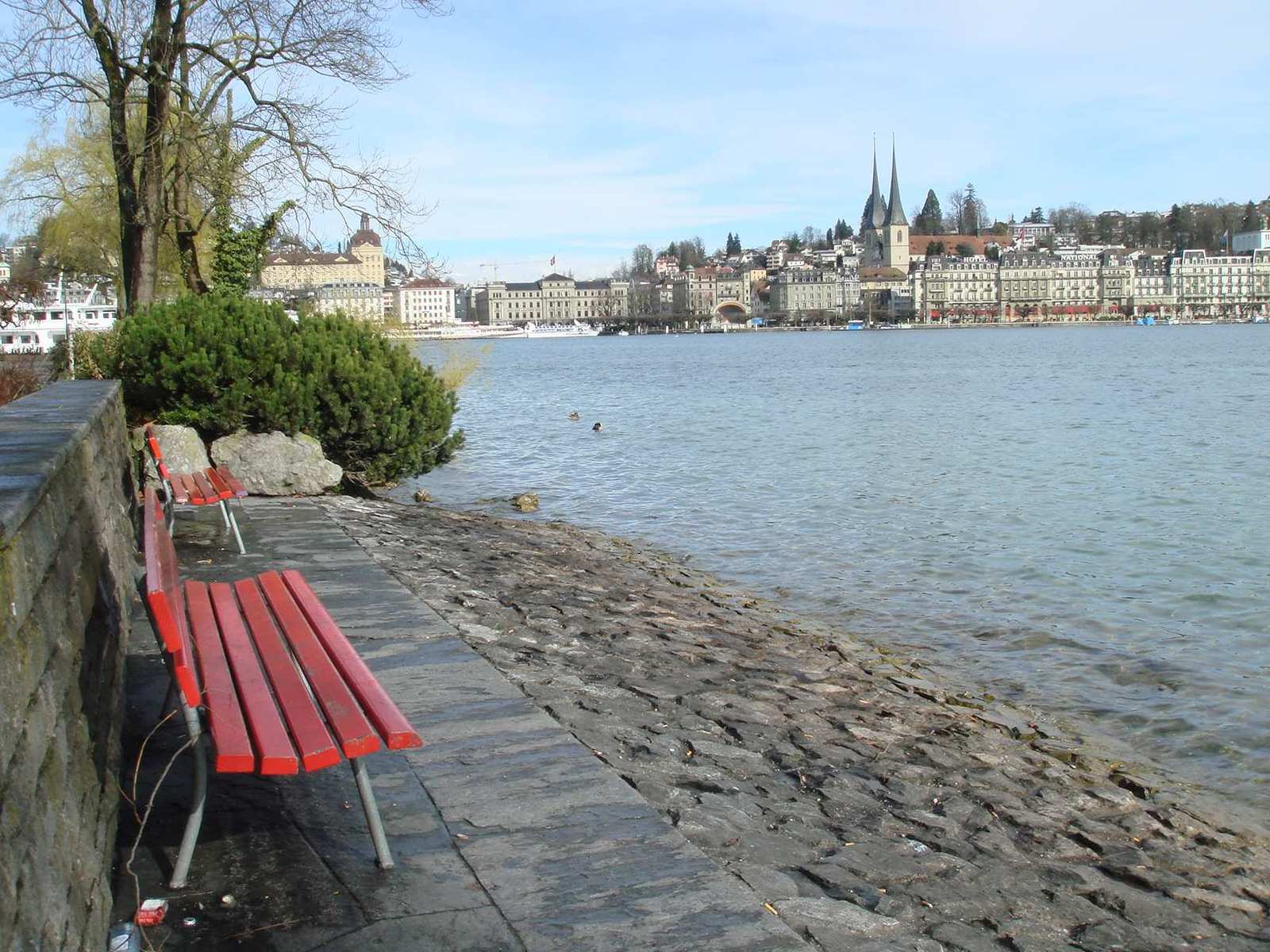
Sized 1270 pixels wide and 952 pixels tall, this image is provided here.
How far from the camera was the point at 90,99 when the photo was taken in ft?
55.3

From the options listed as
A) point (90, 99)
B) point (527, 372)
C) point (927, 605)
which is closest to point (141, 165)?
point (90, 99)

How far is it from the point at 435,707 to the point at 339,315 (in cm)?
1022

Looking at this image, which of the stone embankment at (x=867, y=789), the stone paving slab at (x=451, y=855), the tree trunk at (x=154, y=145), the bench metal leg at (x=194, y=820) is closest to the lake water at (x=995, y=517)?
the stone embankment at (x=867, y=789)

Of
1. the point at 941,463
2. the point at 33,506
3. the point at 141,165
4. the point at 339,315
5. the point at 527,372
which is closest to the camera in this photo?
the point at 33,506

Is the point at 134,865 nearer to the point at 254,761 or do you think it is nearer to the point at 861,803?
the point at 254,761

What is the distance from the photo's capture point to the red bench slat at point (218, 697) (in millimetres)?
3076

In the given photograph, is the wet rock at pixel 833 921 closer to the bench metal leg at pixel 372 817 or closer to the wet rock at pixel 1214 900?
the bench metal leg at pixel 372 817

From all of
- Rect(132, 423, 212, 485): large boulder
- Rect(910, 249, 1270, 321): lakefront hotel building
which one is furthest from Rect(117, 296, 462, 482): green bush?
Rect(910, 249, 1270, 321): lakefront hotel building

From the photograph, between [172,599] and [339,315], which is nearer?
[172,599]

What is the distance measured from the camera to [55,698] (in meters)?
2.74

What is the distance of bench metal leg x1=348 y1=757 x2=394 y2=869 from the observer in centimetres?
336

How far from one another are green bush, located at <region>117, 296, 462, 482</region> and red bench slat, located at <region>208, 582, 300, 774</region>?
798 centimetres

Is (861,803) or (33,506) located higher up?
(33,506)

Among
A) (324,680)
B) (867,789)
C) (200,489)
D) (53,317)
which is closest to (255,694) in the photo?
(324,680)
